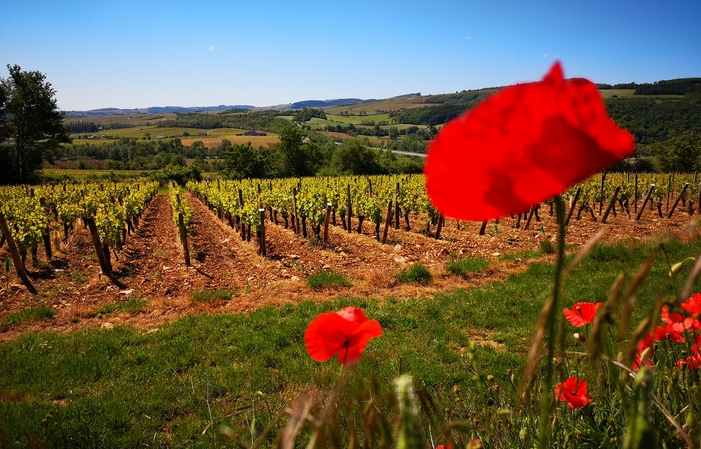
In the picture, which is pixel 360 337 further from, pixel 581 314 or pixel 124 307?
pixel 124 307

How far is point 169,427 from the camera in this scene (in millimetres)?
3824

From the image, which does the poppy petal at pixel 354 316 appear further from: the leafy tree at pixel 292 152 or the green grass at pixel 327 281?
the leafy tree at pixel 292 152

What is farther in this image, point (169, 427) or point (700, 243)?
point (700, 243)

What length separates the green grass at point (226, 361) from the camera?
12.2 feet

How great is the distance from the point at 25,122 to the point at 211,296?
4285 cm

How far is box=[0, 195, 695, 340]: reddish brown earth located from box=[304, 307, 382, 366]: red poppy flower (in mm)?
6744

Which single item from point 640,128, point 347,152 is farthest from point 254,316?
point 640,128

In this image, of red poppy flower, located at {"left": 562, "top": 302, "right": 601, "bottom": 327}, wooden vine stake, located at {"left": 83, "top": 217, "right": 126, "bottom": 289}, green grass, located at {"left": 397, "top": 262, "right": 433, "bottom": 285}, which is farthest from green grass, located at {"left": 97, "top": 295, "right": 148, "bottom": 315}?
red poppy flower, located at {"left": 562, "top": 302, "right": 601, "bottom": 327}

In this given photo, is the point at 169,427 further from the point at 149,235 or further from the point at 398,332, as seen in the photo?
the point at 149,235

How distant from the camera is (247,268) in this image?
33.3 ft

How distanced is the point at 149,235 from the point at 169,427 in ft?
41.7

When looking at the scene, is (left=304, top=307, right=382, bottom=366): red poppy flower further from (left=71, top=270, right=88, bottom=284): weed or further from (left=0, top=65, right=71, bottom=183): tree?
(left=0, top=65, right=71, bottom=183): tree

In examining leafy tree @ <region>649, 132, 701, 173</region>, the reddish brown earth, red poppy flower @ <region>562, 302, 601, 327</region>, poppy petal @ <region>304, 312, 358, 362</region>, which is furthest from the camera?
leafy tree @ <region>649, 132, 701, 173</region>

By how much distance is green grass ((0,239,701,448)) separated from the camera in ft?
12.2
